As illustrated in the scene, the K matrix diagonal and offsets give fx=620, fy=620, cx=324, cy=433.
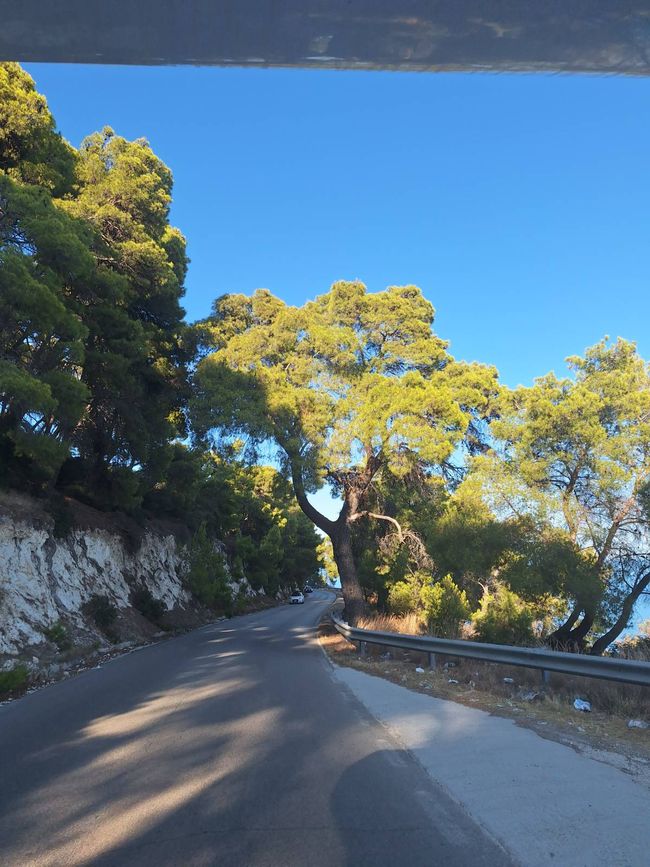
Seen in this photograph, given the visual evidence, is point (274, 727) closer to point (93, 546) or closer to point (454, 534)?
point (454, 534)

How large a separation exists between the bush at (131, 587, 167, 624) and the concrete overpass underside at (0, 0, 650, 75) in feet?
Result: 78.2

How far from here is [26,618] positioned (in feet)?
51.4

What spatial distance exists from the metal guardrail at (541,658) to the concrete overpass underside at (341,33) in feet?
21.2

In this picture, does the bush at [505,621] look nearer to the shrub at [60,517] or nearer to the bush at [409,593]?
the bush at [409,593]

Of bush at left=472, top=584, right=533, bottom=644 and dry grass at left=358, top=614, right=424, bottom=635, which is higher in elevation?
dry grass at left=358, top=614, right=424, bottom=635

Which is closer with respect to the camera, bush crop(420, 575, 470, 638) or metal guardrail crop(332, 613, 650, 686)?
metal guardrail crop(332, 613, 650, 686)

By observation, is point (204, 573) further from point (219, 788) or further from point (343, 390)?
point (219, 788)

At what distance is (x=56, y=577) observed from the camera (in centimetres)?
1900

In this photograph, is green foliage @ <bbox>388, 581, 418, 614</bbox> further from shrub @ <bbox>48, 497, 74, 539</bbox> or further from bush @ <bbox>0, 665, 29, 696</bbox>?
bush @ <bbox>0, 665, 29, 696</bbox>

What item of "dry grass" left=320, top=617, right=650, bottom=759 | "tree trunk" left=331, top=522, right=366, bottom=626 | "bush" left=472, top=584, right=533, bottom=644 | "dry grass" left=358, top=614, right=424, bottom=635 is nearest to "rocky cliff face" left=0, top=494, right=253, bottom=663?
"tree trunk" left=331, top=522, right=366, bottom=626

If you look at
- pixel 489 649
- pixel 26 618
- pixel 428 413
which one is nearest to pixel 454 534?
pixel 428 413

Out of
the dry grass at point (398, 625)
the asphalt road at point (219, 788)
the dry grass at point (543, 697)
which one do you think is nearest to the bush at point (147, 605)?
the dry grass at point (398, 625)

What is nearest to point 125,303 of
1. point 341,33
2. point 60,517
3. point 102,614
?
point 60,517

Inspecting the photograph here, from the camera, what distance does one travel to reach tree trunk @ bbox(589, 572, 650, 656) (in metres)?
18.4
